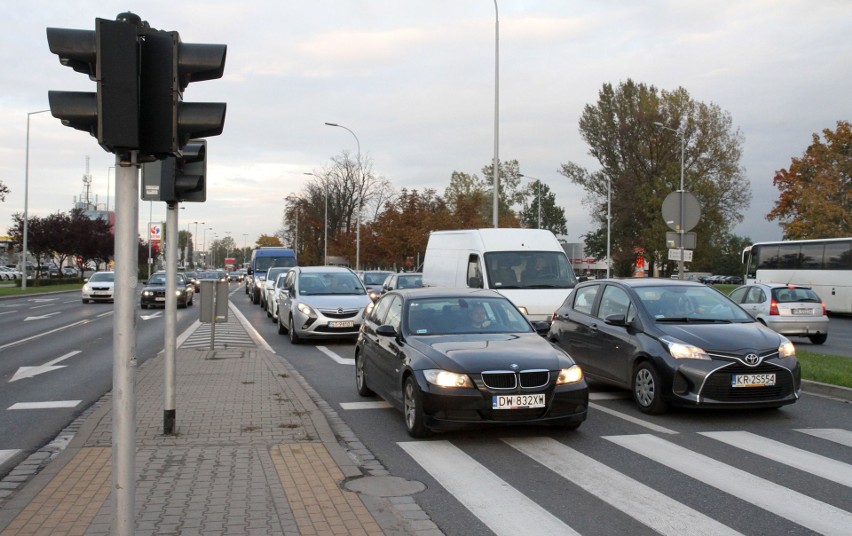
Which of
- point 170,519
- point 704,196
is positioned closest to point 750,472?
point 170,519

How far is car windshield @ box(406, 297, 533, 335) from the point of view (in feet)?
29.1

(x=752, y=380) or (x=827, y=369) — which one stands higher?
(x=752, y=380)

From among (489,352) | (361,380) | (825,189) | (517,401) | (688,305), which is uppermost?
(825,189)

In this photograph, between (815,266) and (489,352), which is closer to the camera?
(489,352)

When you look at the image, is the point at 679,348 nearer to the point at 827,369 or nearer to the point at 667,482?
the point at 667,482

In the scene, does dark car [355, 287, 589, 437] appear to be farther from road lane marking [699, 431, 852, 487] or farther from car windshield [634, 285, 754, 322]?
car windshield [634, 285, 754, 322]

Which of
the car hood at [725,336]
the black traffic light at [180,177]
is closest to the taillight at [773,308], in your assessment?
the car hood at [725,336]

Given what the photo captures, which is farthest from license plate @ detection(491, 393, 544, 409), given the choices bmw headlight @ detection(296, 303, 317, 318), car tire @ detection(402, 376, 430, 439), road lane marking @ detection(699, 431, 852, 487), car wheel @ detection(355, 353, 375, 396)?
bmw headlight @ detection(296, 303, 317, 318)

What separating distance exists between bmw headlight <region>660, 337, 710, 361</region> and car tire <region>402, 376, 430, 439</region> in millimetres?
2943

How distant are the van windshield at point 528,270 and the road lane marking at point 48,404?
8.45m

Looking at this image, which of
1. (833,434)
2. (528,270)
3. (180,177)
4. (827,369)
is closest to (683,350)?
(833,434)

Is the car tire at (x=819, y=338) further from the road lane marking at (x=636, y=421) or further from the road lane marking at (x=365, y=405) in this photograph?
the road lane marking at (x=365, y=405)

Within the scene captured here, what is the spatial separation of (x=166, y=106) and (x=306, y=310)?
552 inches

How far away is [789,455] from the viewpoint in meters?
7.09
